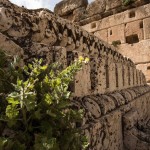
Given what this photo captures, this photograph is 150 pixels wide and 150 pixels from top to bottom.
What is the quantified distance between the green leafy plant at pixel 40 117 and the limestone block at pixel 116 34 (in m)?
9.52

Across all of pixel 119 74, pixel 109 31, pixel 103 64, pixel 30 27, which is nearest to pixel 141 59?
pixel 109 31

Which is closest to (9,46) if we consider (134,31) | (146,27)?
(146,27)

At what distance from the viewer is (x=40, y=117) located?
2.89 feet

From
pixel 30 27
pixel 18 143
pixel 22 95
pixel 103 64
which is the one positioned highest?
pixel 30 27

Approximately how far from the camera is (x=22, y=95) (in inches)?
31.1

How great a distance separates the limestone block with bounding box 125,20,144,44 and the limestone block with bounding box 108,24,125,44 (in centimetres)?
20

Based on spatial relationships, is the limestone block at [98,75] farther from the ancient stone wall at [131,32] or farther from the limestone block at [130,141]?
the ancient stone wall at [131,32]

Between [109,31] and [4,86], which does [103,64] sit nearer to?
[4,86]

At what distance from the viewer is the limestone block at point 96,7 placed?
10.9 meters

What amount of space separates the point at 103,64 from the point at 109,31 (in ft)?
27.9

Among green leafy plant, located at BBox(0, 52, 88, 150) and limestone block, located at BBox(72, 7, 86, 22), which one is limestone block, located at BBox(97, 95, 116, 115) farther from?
limestone block, located at BBox(72, 7, 86, 22)

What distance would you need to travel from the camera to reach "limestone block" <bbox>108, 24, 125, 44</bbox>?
10.2 meters

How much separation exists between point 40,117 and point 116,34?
387 inches

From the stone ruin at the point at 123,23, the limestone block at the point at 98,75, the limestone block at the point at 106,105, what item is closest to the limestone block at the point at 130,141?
the limestone block at the point at 106,105
